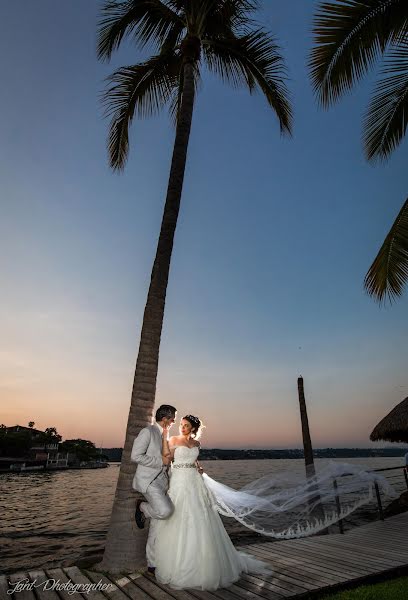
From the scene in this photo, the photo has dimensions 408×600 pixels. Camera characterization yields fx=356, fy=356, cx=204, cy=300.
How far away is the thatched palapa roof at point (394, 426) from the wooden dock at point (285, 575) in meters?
5.39

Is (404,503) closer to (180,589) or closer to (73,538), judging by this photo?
(180,589)

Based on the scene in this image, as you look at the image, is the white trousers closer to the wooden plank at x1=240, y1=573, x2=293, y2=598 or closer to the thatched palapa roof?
the wooden plank at x1=240, y1=573, x2=293, y2=598

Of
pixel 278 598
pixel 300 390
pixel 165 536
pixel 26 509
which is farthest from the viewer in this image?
pixel 26 509

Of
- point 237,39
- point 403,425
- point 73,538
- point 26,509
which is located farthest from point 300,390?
point 26,509

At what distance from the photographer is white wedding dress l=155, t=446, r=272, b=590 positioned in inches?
176

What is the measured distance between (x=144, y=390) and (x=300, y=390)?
1280cm

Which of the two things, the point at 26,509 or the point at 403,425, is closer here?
the point at 403,425

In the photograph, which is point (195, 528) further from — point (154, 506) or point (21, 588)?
point (21, 588)

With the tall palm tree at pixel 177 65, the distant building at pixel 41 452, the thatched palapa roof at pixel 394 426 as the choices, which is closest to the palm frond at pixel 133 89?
the tall palm tree at pixel 177 65

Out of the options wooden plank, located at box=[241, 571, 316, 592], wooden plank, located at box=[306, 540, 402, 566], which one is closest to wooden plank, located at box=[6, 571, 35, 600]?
wooden plank, located at box=[241, 571, 316, 592]

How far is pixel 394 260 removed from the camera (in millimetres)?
7738

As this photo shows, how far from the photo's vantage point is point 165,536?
4.72 meters

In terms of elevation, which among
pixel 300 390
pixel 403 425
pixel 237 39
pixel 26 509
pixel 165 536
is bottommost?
pixel 26 509

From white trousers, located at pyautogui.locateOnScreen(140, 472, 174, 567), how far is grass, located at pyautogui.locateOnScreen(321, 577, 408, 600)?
231 cm
